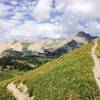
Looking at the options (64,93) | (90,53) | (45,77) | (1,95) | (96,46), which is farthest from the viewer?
(96,46)

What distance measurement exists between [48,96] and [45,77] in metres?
Result: 14.1

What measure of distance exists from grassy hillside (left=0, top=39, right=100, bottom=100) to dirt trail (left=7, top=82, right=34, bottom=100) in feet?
4.67

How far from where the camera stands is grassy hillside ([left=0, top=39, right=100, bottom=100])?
228 ft

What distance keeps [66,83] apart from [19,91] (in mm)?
14111

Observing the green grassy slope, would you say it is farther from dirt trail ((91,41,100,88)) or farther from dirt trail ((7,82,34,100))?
dirt trail ((7,82,34,100))

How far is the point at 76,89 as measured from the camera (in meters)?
71.2

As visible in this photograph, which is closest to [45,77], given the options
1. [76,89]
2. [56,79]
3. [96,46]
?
[56,79]

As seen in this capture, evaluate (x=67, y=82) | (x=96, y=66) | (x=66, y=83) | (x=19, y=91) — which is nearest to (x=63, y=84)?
(x=66, y=83)

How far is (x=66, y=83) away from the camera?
76.1 m

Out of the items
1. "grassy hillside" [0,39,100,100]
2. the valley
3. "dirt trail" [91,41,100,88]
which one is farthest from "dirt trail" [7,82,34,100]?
"dirt trail" [91,41,100,88]

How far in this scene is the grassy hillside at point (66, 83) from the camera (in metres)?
69.4

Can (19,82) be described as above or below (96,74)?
below

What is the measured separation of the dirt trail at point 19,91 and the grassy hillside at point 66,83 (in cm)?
142

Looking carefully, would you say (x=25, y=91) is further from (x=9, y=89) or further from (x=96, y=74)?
(x=96, y=74)
